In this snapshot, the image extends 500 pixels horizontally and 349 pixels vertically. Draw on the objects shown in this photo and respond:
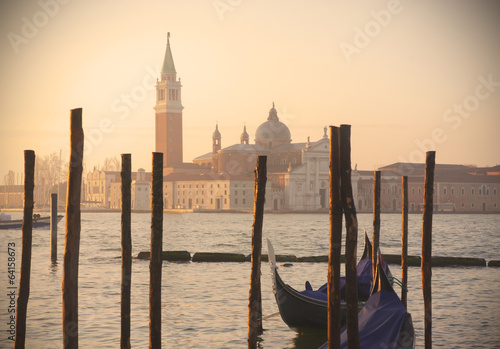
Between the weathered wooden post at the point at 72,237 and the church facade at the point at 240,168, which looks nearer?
the weathered wooden post at the point at 72,237

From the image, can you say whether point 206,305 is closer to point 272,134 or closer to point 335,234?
point 335,234

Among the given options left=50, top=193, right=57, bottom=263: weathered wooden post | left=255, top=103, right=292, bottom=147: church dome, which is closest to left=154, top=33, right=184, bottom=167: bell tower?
left=255, top=103, right=292, bottom=147: church dome

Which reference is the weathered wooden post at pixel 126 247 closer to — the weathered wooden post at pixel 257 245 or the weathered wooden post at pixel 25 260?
the weathered wooden post at pixel 25 260

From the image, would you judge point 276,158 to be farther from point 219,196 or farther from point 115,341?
point 115,341

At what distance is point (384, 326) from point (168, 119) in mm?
83225

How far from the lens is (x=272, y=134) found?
3455 inches

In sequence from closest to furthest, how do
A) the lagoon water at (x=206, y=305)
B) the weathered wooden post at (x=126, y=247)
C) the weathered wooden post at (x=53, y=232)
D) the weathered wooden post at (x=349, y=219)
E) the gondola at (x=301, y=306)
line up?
the weathered wooden post at (x=349, y=219), the weathered wooden post at (x=126, y=247), the gondola at (x=301, y=306), the lagoon water at (x=206, y=305), the weathered wooden post at (x=53, y=232)

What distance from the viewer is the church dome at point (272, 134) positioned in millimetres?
87750

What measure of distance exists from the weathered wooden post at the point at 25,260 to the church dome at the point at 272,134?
3091 inches

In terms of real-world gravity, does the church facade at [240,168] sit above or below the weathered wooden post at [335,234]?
above

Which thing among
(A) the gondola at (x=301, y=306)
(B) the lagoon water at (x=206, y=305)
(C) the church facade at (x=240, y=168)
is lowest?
(B) the lagoon water at (x=206, y=305)

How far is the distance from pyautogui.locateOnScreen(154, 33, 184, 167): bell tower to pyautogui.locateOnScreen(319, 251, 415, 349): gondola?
79964 mm

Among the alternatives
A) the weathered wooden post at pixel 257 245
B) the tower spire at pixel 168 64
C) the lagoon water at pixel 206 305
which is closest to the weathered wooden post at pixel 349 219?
the weathered wooden post at pixel 257 245

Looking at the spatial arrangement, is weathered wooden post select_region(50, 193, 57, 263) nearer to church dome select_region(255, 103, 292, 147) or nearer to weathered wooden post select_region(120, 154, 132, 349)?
weathered wooden post select_region(120, 154, 132, 349)
